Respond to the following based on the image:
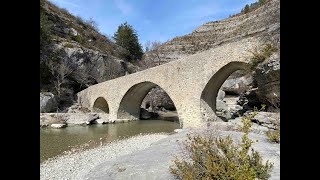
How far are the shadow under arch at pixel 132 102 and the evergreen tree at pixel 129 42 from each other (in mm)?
19190

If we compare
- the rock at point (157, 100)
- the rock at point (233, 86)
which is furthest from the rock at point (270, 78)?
the rock at point (157, 100)

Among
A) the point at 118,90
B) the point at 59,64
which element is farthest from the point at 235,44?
the point at 59,64

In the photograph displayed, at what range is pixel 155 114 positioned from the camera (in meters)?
Result: 24.6

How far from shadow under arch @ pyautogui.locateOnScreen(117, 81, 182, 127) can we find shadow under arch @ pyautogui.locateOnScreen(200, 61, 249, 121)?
763cm

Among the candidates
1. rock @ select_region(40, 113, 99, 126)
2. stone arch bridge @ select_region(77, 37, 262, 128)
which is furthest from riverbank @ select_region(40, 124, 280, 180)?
rock @ select_region(40, 113, 99, 126)

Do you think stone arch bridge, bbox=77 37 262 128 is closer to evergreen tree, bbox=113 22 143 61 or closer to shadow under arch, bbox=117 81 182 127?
shadow under arch, bbox=117 81 182 127

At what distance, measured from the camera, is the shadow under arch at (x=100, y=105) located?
82.0 ft

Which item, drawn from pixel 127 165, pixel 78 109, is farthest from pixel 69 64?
pixel 127 165

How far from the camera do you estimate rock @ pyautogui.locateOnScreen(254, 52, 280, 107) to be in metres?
8.73

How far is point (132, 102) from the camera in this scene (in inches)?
875

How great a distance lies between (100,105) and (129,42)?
18562mm

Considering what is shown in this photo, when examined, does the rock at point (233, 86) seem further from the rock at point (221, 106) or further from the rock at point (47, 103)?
the rock at point (47, 103)

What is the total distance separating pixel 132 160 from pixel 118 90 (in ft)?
53.4
